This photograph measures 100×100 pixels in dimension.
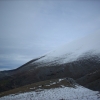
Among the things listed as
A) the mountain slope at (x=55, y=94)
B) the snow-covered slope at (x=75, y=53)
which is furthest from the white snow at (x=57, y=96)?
the snow-covered slope at (x=75, y=53)

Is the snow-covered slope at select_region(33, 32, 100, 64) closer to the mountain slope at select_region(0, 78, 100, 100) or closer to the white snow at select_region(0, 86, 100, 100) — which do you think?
the mountain slope at select_region(0, 78, 100, 100)

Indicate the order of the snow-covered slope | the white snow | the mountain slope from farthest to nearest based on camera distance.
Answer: the snow-covered slope, the mountain slope, the white snow

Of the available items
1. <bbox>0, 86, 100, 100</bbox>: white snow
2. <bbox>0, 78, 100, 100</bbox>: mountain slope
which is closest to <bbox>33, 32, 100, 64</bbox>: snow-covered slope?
<bbox>0, 78, 100, 100</bbox>: mountain slope

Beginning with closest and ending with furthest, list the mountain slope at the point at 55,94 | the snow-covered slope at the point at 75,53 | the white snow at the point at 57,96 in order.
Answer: the white snow at the point at 57,96, the mountain slope at the point at 55,94, the snow-covered slope at the point at 75,53

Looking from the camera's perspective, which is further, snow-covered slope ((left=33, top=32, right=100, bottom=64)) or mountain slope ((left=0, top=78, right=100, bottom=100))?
snow-covered slope ((left=33, top=32, right=100, bottom=64))

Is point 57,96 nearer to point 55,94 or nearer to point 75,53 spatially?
point 55,94

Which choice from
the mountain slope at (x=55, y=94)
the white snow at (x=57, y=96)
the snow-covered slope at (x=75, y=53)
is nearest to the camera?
the white snow at (x=57, y=96)

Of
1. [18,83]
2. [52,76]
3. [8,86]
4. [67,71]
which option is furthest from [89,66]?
[8,86]

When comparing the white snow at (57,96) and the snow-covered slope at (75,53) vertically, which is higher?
the snow-covered slope at (75,53)

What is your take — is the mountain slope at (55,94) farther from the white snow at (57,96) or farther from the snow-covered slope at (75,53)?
the snow-covered slope at (75,53)

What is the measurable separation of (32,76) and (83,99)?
54778 millimetres

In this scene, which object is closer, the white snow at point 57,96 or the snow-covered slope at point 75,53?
the white snow at point 57,96

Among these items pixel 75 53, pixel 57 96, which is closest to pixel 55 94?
pixel 57 96

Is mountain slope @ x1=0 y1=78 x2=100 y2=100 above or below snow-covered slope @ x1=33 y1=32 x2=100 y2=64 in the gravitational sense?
below
